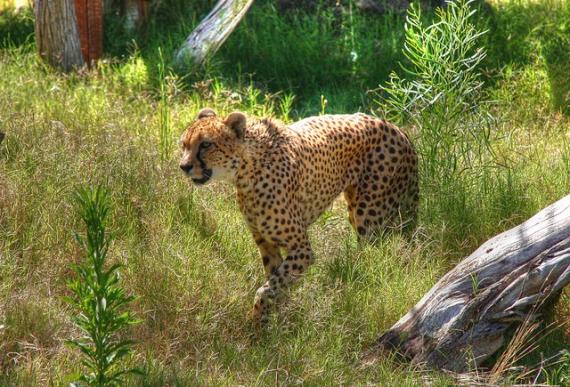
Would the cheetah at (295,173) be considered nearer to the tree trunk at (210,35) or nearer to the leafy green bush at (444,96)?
the leafy green bush at (444,96)

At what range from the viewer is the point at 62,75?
8.03m

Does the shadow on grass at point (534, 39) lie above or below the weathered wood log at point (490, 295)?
above

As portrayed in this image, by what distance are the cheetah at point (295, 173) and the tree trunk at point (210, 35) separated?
2541mm

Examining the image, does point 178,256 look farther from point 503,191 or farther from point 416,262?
point 503,191

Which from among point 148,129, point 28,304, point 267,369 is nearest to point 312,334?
point 267,369

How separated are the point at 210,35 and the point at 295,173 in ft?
10.2

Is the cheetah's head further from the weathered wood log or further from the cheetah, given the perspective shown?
the weathered wood log

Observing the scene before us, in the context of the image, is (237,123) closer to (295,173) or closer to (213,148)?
(213,148)

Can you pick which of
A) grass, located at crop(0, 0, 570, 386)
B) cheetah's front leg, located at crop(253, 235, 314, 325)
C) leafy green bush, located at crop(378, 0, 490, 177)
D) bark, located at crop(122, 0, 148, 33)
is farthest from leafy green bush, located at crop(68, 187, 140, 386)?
bark, located at crop(122, 0, 148, 33)

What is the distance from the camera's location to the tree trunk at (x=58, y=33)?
319 inches

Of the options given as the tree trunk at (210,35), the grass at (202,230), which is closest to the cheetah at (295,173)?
the grass at (202,230)

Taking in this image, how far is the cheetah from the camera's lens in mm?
5164

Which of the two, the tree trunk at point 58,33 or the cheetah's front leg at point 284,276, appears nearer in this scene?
the cheetah's front leg at point 284,276

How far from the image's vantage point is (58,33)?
26.7ft
